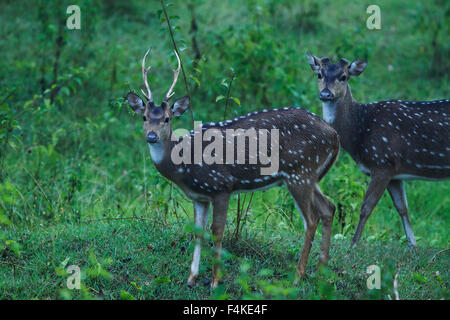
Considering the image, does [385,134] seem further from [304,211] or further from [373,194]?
[304,211]

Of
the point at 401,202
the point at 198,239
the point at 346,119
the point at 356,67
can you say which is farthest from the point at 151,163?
the point at 401,202

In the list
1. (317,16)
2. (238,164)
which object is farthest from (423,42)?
(238,164)

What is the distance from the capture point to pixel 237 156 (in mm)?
6008

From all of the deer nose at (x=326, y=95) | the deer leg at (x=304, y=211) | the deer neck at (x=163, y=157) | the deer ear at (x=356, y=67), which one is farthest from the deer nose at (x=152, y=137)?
the deer ear at (x=356, y=67)

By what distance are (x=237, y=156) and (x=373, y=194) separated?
2.15 metres

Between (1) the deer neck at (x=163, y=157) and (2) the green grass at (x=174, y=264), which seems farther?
(1) the deer neck at (x=163, y=157)

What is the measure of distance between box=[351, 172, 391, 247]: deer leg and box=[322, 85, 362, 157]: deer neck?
424 millimetres

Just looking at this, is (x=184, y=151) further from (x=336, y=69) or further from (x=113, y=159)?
(x=113, y=159)

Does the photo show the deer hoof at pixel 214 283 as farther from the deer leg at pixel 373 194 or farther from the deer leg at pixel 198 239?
the deer leg at pixel 373 194

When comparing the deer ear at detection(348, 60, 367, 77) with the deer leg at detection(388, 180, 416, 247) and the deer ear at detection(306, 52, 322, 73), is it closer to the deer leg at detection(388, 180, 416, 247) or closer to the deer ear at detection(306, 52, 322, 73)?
the deer ear at detection(306, 52, 322, 73)

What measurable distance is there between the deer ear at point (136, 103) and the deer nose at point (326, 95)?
88.7 inches

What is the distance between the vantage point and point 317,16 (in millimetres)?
12773

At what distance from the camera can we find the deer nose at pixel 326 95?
7.32 m

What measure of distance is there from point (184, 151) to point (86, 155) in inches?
132
